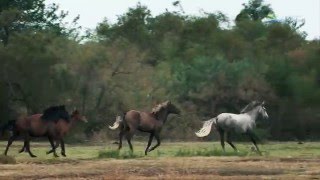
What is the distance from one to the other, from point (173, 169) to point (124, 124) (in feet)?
28.4

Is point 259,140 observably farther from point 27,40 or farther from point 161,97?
point 27,40

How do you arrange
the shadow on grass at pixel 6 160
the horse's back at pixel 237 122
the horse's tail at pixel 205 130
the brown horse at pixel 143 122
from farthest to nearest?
the horse's tail at pixel 205 130 < the horse's back at pixel 237 122 < the brown horse at pixel 143 122 < the shadow on grass at pixel 6 160

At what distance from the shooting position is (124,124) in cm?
2909

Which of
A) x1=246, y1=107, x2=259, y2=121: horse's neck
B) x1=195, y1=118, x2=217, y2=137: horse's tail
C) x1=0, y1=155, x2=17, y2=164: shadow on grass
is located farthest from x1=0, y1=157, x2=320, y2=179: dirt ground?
x1=246, y1=107, x2=259, y2=121: horse's neck

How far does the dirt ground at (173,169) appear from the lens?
18844mm

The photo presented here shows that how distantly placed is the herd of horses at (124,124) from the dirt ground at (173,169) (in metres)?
3.83

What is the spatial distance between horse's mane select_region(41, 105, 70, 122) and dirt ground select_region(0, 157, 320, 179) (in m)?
4.11

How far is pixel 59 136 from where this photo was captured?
90.3 feet

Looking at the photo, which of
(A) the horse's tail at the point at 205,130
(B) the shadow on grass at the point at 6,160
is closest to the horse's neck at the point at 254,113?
(A) the horse's tail at the point at 205,130

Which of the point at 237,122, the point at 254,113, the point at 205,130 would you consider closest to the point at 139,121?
the point at 205,130

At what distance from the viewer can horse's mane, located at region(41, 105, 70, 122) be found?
27547mm

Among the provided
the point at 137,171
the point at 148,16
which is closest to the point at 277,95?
the point at 137,171

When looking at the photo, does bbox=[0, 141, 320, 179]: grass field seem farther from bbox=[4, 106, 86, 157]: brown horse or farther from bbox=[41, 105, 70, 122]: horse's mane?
bbox=[41, 105, 70, 122]: horse's mane

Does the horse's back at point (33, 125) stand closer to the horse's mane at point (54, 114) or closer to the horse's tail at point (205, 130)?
the horse's mane at point (54, 114)
